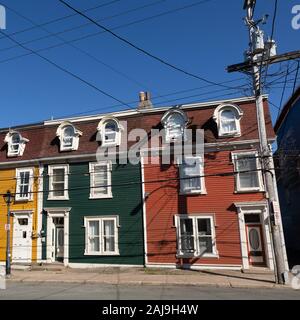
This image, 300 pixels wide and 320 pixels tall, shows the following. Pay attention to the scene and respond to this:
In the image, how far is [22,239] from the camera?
72.7ft

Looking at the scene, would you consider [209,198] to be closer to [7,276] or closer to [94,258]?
[94,258]

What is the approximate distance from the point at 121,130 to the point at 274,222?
35.0 feet

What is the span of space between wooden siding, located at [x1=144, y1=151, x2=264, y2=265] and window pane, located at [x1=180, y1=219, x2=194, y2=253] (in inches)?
17.1

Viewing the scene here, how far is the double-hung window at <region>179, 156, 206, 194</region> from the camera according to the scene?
1933 cm

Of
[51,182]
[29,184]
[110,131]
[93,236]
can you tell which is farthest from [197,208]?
[29,184]

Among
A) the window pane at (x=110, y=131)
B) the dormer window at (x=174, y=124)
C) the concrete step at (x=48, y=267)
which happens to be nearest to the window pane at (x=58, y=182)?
the window pane at (x=110, y=131)

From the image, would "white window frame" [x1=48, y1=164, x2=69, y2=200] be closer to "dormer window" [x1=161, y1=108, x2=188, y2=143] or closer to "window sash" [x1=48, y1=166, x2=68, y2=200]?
"window sash" [x1=48, y1=166, x2=68, y2=200]

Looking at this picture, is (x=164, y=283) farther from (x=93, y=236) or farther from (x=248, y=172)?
(x=248, y=172)

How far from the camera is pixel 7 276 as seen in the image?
17.8 metres

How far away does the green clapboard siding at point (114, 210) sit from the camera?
19.8m

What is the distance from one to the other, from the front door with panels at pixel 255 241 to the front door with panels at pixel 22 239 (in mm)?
13078

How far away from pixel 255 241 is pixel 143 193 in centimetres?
656
